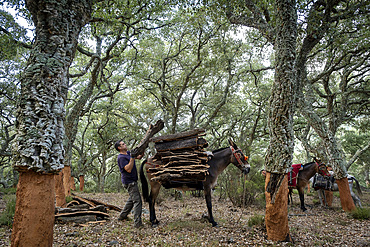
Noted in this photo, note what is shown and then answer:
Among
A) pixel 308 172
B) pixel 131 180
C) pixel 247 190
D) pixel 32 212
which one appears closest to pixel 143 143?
pixel 131 180

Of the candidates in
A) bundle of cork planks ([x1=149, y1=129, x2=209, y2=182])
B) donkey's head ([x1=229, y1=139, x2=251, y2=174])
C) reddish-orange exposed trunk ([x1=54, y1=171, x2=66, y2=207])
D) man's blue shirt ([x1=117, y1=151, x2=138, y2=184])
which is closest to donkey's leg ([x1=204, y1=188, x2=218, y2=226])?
bundle of cork planks ([x1=149, y1=129, x2=209, y2=182])

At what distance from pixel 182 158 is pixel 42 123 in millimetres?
3606

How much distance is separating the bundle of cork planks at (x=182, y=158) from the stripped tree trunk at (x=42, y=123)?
10.2 ft

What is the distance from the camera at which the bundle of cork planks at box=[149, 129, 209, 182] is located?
18.1ft

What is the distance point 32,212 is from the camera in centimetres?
260

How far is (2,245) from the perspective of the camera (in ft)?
13.0

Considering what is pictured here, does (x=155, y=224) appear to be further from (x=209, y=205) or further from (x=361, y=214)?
(x=361, y=214)

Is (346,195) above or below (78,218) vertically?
below

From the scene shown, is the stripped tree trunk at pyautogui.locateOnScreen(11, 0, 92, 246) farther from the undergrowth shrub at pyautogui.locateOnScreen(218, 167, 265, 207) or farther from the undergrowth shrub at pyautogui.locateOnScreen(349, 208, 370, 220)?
the undergrowth shrub at pyautogui.locateOnScreen(349, 208, 370, 220)

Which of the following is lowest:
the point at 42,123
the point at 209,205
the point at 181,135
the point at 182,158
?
the point at 209,205

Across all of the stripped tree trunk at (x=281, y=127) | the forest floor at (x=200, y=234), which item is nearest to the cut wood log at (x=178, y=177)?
the forest floor at (x=200, y=234)

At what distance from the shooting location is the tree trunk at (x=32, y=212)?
2.54m

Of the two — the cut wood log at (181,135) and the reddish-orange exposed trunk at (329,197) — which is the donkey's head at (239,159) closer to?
the cut wood log at (181,135)

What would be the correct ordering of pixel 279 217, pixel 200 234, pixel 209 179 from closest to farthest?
pixel 279 217
pixel 200 234
pixel 209 179
